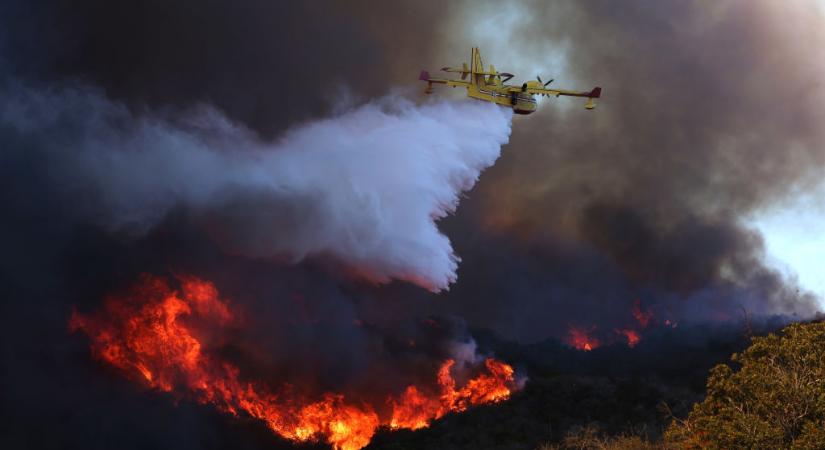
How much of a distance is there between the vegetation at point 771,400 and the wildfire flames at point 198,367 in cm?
5604

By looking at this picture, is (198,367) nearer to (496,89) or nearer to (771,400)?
(496,89)

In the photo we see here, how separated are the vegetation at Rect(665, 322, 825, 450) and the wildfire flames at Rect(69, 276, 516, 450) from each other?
56.0m

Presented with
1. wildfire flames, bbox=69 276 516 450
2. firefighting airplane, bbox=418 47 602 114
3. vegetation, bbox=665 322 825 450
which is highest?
firefighting airplane, bbox=418 47 602 114

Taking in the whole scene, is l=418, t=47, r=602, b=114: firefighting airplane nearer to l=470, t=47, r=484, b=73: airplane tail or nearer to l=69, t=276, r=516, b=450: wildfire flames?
l=470, t=47, r=484, b=73: airplane tail

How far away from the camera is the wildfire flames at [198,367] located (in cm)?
7881

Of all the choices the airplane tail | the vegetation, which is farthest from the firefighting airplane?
the vegetation

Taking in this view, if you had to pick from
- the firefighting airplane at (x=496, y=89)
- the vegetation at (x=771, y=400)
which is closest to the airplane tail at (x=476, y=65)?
the firefighting airplane at (x=496, y=89)

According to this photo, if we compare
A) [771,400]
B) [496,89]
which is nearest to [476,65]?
[496,89]

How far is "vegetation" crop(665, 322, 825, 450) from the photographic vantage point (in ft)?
95.6

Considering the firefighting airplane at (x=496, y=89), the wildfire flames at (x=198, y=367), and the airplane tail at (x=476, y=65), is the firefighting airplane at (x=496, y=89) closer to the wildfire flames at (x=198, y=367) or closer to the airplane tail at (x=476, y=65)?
the airplane tail at (x=476, y=65)

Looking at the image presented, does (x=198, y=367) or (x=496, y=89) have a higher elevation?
(x=496, y=89)

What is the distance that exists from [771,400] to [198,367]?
65.1 m

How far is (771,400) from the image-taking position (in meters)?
30.2

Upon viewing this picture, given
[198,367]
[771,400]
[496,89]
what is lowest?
[771,400]
